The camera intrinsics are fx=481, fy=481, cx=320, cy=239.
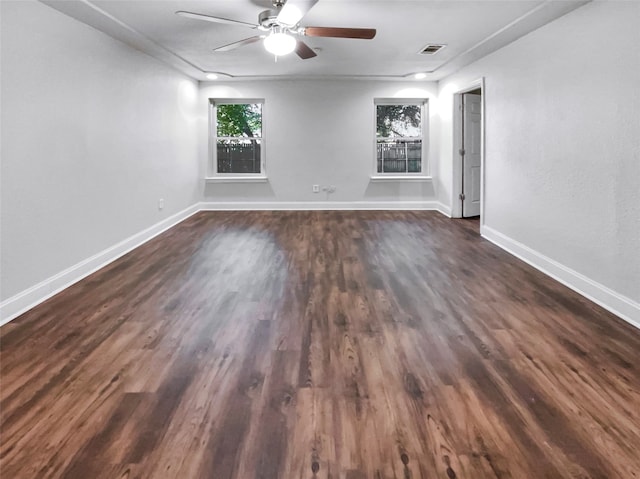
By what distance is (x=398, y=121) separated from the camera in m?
8.60

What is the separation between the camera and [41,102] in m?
3.62

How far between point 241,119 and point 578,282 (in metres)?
6.32

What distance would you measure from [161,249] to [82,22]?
2338 millimetres

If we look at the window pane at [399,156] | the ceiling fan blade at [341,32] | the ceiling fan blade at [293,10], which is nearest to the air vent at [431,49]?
the ceiling fan blade at [341,32]

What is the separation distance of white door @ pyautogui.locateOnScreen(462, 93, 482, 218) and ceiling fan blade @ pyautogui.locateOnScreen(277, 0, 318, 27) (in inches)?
170

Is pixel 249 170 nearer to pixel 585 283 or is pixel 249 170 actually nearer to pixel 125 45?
pixel 125 45

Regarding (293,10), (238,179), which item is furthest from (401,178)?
(293,10)

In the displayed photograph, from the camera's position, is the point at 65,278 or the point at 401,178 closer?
the point at 65,278

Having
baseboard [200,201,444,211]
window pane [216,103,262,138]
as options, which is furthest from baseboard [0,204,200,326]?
window pane [216,103,262,138]

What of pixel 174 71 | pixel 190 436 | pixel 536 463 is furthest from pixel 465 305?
pixel 174 71

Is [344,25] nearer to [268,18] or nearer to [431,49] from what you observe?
[268,18]

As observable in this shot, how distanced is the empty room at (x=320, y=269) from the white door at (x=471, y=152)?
0.03 meters

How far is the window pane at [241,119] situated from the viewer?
333 inches

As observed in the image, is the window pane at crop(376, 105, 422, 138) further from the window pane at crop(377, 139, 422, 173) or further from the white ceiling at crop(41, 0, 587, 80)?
the white ceiling at crop(41, 0, 587, 80)
